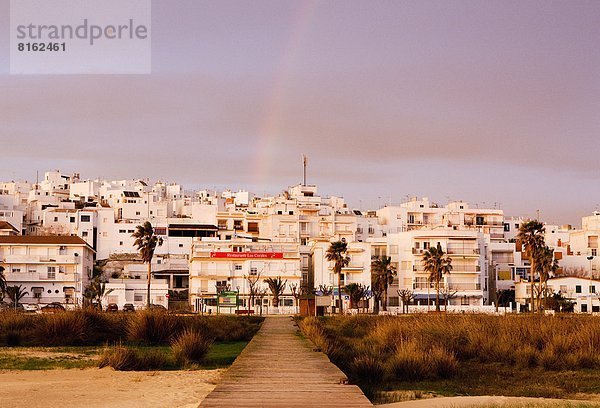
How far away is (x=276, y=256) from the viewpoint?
313 ft

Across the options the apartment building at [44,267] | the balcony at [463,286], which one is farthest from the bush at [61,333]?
the balcony at [463,286]

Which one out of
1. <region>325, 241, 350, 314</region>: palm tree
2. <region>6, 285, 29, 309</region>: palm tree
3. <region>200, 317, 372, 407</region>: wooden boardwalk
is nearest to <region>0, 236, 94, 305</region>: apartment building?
<region>6, 285, 29, 309</region>: palm tree

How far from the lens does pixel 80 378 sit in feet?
71.8

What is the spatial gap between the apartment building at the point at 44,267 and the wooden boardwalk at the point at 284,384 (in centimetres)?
7380

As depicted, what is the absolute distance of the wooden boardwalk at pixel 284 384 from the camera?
44.9 ft

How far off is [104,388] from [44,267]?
77499mm

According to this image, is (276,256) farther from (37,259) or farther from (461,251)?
(37,259)

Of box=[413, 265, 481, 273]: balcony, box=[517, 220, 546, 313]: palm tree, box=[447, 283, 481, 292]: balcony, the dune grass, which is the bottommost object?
box=[447, 283, 481, 292]: balcony

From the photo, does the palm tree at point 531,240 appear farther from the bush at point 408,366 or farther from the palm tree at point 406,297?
the bush at point 408,366

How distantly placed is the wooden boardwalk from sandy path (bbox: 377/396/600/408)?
144 centimetres

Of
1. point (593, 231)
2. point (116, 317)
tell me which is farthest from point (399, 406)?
point (593, 231)

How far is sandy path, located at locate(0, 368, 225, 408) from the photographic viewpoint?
673 inches

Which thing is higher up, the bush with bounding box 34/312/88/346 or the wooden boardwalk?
the wooden boardwalk

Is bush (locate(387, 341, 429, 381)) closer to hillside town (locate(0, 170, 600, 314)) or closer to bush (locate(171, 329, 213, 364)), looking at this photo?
bush (locate(171, 329, 213, 364))
